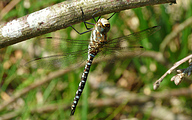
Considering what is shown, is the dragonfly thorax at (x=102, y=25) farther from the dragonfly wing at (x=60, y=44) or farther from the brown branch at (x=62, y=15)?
the brown branch at (x=62, y=15)

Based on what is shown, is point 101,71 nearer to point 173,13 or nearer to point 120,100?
point 120,100

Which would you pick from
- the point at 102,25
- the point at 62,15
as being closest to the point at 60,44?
the point at 102,25

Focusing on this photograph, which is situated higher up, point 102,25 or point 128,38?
point 102,25

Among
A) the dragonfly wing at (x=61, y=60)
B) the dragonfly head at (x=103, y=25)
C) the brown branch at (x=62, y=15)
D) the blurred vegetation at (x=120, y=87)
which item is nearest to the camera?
the brown branch at (x=62, y=15)

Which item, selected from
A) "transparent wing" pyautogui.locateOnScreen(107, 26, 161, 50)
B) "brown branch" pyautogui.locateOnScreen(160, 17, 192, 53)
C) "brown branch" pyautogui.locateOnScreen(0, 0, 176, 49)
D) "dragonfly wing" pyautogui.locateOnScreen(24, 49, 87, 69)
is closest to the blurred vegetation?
"brown branch" pyautogui.locateOnScreen(160, 17, 192, 53)

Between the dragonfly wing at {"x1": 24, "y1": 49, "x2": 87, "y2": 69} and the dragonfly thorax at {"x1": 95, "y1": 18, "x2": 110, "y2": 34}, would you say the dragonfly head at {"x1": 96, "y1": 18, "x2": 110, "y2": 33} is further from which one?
the dragonfly wing at {"x1": 24, "y1": 49, "x2": 87, "y2": 69}

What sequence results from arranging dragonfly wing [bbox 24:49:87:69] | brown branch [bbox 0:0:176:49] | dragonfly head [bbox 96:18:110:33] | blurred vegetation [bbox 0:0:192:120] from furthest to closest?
blurred vegetation [bbox 0:0:192:120]
dragonfly wing [bbox 24:49:87:69]
dragonfly head [bbox 96:18:110:33]
brown branch [bbox 0:0:176:49]

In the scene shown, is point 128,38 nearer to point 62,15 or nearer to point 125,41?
point 125,41

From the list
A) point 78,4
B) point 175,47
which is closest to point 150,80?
point 175,47

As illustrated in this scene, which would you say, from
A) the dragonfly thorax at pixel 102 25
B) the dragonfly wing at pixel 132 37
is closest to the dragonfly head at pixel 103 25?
the dragonfly thorax at pixel 102 25
